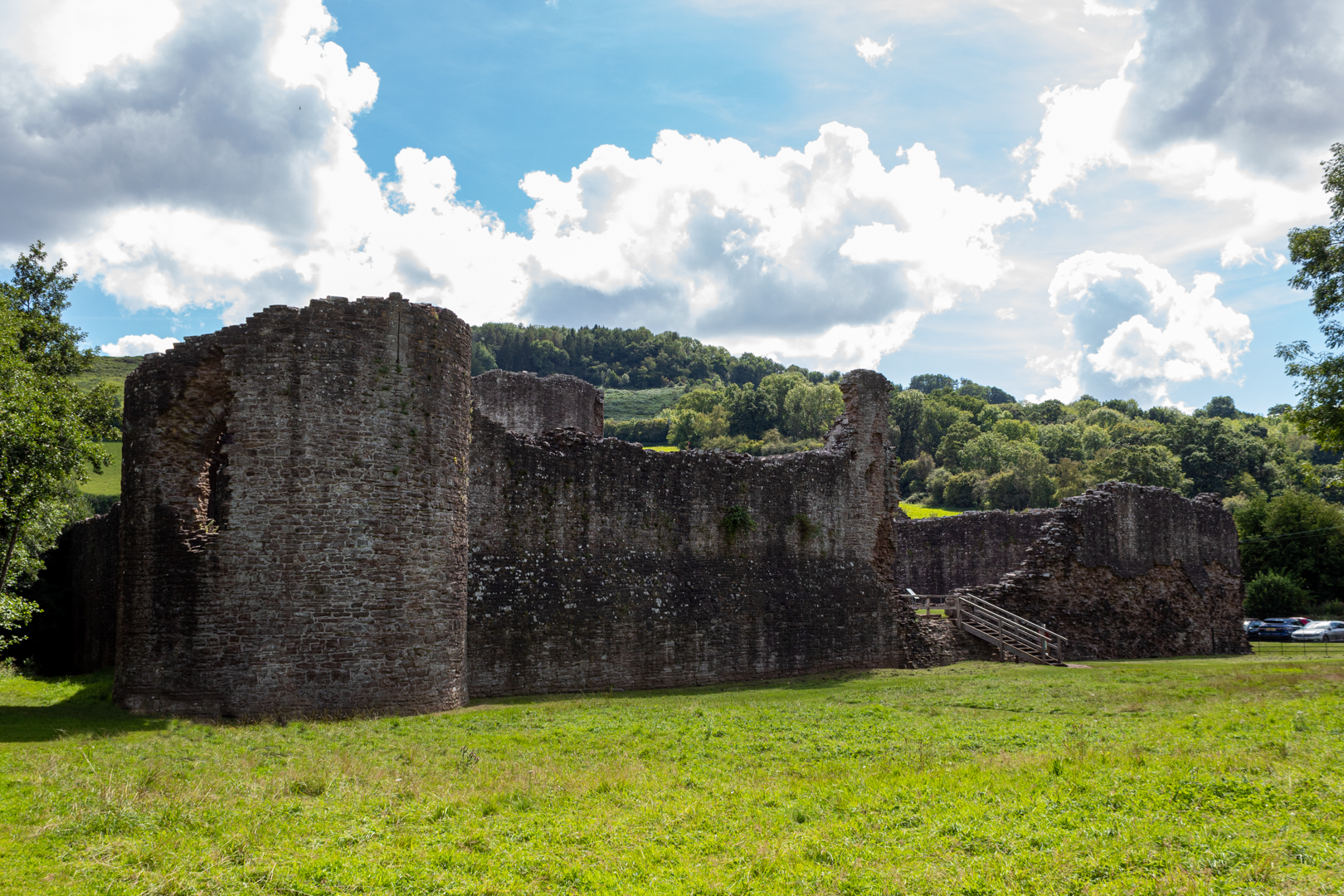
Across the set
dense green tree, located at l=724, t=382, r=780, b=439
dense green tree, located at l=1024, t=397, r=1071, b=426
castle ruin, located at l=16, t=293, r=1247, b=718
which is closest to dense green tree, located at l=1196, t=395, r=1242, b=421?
dense green tree, located at l=1024, t=397, r=1071, b=426

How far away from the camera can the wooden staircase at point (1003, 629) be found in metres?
23.4

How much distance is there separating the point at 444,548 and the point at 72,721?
593 centimetres

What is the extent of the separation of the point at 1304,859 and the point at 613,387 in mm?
143511

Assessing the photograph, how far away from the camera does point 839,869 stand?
6914mm

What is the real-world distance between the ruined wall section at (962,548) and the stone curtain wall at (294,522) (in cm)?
2585

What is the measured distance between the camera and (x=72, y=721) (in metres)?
13.3

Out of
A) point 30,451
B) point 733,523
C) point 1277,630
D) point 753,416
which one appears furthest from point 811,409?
point 30,451

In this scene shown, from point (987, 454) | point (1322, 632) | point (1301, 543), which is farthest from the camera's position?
point (987, 454)

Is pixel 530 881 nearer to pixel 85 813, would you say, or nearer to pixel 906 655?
pixel 85 813

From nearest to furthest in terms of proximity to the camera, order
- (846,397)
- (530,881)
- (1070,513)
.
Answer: (530,881), (846,397), (1070,513)

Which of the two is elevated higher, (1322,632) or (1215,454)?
(1215,454)

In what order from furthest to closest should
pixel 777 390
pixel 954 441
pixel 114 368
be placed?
pixel 777 390, pixel 954 441, pixel 114 368

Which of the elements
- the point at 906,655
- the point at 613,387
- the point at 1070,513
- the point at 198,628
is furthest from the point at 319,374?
the point at 613,387

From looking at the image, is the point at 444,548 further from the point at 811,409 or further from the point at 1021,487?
the point at 811,409
